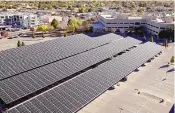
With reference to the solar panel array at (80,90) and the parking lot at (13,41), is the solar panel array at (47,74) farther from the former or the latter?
the parking lot at (13,41)

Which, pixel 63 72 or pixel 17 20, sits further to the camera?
pixel 17 20

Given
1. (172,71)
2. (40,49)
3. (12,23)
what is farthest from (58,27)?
(172,71)

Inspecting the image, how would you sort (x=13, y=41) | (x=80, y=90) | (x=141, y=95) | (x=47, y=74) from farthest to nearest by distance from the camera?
1. (x=13, y=41)
2. (x=141, y=95)
3. (x=47, y=74)
4. (x=80, y=90)

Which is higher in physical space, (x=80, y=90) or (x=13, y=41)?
(x=13, y=41)

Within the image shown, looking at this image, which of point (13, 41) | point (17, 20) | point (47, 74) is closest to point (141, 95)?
point (47, 74)

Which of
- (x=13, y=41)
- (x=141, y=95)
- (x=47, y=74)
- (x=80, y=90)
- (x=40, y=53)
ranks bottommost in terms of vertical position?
(x=141, y=95)

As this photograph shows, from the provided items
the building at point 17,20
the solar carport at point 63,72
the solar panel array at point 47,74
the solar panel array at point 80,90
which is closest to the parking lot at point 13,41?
the building at point 17,20

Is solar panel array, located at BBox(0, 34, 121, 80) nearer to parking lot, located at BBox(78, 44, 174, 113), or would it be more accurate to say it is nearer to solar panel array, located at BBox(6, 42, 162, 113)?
solar panel array, located at BBox(6, 42, 162, 113)

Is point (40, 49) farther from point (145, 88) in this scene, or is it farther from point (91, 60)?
point (145, 88)

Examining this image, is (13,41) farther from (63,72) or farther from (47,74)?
(47,74)
